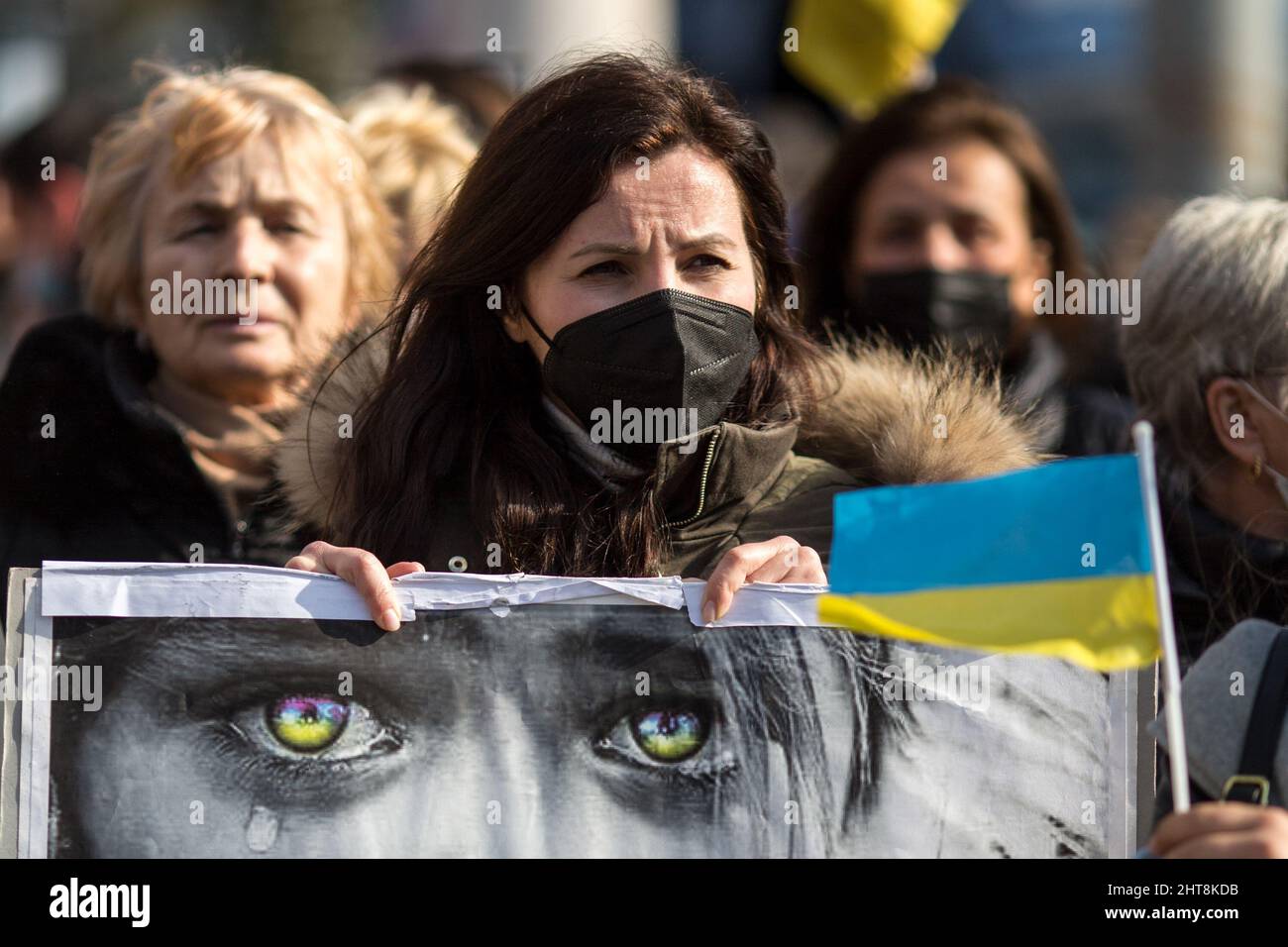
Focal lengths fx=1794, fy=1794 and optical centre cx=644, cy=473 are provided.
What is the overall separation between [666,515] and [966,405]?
26.4 inches

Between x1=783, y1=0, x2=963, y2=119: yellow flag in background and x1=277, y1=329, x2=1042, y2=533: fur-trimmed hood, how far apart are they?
142 inches

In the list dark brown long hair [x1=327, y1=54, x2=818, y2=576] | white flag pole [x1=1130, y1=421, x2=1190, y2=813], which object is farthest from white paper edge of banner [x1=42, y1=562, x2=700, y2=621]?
white flag pole [x1=1130, y1=421, x2=1190, y2=813]

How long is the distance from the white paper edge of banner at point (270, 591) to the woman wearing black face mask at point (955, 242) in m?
2.39

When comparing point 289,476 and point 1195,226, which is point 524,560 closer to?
point 289,476

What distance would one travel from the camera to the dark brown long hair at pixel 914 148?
227 inches

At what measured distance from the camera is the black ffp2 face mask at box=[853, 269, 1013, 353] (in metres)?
→ 5.40

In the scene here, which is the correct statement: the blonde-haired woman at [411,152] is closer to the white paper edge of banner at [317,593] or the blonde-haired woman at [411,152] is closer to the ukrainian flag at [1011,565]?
the white paper edge of banner at [317,593]

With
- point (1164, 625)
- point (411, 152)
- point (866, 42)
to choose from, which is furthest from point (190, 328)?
point (866, 42)

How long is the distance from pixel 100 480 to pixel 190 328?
45 centimetres

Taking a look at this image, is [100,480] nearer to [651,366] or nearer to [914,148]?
[651,366]

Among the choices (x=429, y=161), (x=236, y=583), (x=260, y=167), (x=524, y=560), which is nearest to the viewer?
(x=236, y=583)

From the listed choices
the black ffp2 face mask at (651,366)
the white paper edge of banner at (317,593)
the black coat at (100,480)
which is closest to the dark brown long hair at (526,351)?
the black ffp2 face mask at (651,366)
